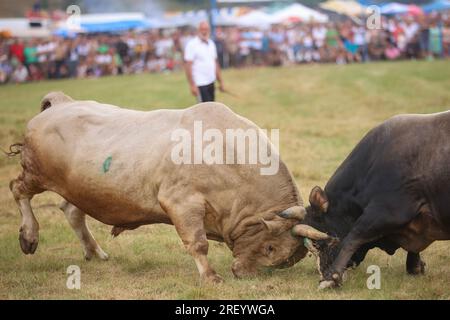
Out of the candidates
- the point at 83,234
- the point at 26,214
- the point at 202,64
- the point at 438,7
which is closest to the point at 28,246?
the point at 26,214

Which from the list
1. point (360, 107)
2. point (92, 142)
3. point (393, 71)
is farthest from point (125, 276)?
point (393, 71)

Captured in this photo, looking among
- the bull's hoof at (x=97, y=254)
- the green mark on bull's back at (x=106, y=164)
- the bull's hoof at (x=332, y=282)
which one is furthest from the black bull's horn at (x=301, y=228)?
the bull's hoof at (x=97, y=254)

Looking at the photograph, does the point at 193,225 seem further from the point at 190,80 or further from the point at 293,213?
→ the point at 190,80

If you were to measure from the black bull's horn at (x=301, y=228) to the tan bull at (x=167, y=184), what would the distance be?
0.01 m

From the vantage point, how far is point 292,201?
6.78m

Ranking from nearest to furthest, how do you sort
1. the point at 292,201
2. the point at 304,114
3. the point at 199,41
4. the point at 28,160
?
the point at 292,201
the point at 28,160
the point at 199,41
the point at 304,114

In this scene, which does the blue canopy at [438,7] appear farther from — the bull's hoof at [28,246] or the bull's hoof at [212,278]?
the bull's hoof at [212,278]

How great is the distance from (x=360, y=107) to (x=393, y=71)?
196 inches

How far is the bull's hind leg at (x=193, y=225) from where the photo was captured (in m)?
6.61

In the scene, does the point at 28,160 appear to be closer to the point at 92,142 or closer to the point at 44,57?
the point at 92,142

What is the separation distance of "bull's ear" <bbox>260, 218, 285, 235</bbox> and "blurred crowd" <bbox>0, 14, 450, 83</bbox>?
22.6m

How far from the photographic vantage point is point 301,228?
6527 millimetres

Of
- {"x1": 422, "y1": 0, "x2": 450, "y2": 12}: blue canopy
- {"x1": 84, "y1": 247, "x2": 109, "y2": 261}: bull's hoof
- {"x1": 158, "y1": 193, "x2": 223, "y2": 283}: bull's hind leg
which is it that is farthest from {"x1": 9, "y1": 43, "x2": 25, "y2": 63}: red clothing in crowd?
{"x1": 158, "y1": 193, "x2": 223, "y2": 283}: bull's hind leg

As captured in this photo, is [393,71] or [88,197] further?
[393,71]
